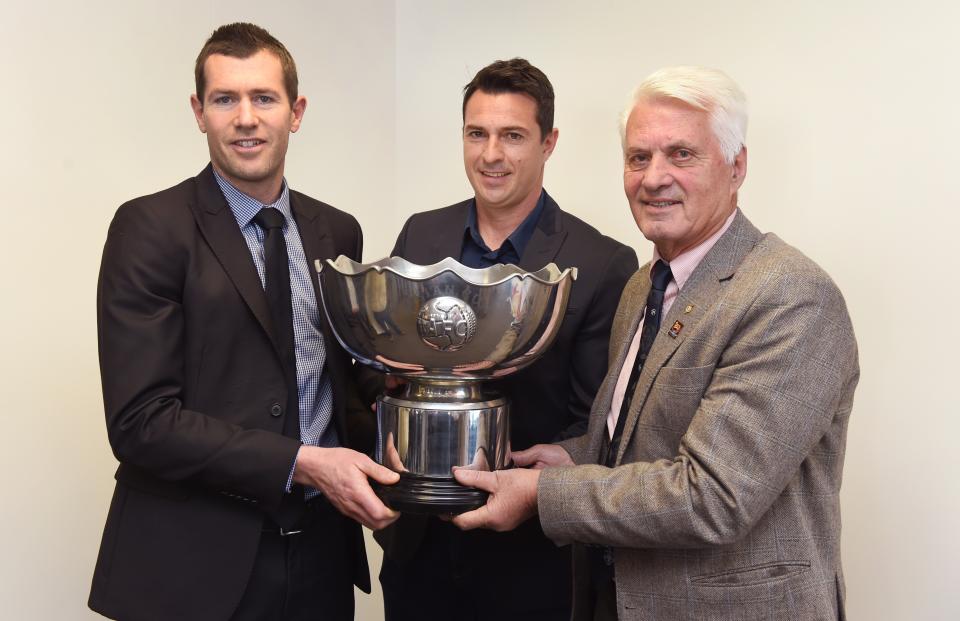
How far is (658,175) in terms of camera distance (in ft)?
4.50

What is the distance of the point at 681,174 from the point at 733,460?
44cm

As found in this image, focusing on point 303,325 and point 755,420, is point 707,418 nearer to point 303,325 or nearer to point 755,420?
point 755,420

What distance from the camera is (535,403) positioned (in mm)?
1721

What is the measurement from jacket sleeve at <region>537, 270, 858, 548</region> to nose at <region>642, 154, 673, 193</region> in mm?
238

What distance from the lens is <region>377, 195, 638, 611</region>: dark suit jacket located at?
170cm

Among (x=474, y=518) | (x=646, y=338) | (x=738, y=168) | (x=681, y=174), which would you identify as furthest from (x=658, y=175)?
(x=474, y=518)

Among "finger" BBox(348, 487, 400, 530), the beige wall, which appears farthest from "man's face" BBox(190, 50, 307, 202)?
the beige wall

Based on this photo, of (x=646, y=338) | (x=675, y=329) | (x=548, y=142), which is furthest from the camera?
(x=548, y=142)

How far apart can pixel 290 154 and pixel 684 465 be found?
1.69 meters

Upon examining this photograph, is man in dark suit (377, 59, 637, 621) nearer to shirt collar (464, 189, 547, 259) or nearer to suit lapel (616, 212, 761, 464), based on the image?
shirt collar (464, 189, 547, 259)

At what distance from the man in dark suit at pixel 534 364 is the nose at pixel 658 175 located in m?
0.37

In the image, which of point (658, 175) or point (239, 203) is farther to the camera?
point (239, 203)

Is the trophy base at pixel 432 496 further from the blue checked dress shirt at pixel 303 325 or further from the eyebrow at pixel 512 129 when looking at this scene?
the eyebrow at pixel 512 129

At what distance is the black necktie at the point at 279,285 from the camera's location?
147cm
